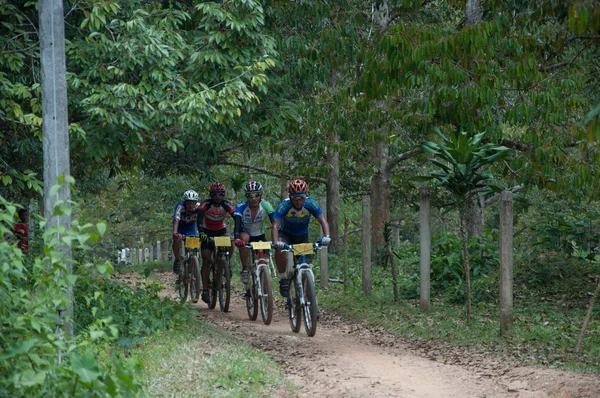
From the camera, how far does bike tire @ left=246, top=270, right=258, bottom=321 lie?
1235 centimetres

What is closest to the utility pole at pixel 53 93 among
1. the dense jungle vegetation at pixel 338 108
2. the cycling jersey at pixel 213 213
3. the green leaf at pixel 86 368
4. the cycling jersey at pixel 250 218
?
the dense jungle vegetation at pixel 338 108

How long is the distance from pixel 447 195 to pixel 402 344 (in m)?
14.2

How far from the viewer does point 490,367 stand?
856 centimetres

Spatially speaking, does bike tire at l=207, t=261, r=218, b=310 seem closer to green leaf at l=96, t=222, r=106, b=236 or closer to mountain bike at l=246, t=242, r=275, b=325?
mountain bike at l=246, t=242, r=275, b=325

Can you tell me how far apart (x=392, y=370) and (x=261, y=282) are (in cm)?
402

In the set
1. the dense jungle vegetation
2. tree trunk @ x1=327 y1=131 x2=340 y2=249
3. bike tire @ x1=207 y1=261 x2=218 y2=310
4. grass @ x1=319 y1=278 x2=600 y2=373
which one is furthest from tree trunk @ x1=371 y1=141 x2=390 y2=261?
bike tire @ x1=207 y1=261 x2=218 y2=310

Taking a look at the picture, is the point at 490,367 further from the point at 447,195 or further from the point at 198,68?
the point at 447,195

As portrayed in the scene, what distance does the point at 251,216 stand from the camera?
41.2ft

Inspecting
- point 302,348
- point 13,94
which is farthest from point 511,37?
point 13,94

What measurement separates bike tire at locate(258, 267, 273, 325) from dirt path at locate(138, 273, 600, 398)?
A: 12.0 inches

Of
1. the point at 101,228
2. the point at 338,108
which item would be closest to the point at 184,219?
the point at 338,108

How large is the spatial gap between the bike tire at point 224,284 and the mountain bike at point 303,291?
2306mm

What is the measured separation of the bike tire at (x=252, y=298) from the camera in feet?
40.5

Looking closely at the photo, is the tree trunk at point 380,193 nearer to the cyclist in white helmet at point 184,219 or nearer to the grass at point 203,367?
the cyclist in white helmet at point 184,219
